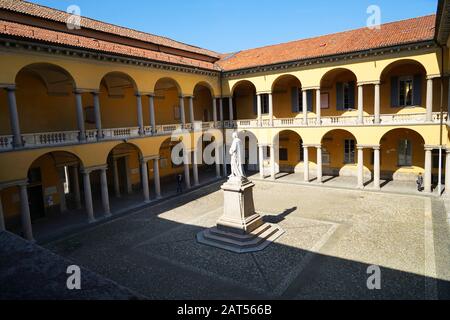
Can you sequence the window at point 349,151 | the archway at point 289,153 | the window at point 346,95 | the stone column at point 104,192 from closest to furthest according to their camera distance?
the stone column at point 104,192 → the window at point 346,95 → the window at point 349,151 → the archway at point 289,153

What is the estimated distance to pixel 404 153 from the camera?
24.2 meters

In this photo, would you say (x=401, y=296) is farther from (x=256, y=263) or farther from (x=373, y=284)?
(x=256, y=263)

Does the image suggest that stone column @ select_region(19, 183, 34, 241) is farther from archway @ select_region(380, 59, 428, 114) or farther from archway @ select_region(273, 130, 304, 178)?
archway @ select_region(380, 59, 428, 114)

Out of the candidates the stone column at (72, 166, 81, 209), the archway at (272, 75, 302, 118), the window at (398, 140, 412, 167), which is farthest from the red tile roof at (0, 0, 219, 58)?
the window at (398, 140, 412, 167)

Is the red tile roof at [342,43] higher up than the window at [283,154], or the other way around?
the red tile roof at [342,43]

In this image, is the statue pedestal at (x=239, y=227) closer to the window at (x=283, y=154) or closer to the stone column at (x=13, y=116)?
the stone column at (x=13, y=116)

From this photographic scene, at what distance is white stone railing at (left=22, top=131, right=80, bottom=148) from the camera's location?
15308 mm

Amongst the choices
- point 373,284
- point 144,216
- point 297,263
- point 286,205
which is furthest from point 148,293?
point 286,205

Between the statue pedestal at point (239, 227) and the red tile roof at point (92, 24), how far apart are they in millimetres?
16103

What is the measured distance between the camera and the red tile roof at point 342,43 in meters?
20.4

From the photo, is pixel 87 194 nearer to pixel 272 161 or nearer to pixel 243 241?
pixel 243 241

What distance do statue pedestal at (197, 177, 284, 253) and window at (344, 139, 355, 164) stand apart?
14645 millimetres

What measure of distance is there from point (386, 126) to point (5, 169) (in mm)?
21722

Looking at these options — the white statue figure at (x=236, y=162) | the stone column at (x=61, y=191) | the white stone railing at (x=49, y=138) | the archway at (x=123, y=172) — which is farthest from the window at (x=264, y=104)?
the stone column at (x=61, y=191)
